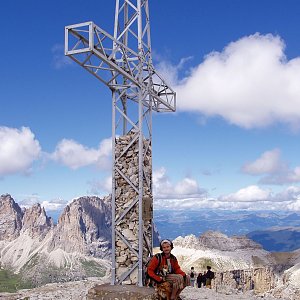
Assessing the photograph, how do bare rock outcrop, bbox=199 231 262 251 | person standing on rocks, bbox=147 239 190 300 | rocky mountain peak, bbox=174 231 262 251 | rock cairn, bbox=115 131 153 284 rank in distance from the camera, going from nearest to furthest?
person standing on rocks, bbox=147 239 190 300 < rock cairn, bbox=115 131 153 284 < rocky mountain peak, bbox=174 231 262 251 < bare rock outcrop, bbox=199 231 262 251

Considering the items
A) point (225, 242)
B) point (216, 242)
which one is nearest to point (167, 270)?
point (216, 242)

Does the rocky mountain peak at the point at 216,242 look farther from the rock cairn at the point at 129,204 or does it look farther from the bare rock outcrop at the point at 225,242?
the rock cairn at the point at 129,204

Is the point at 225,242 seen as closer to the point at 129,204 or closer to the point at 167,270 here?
the point at 129,204

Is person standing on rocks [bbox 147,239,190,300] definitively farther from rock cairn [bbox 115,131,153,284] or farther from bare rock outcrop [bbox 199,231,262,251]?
bare rock outcrop [bbox 199,231,262,251]

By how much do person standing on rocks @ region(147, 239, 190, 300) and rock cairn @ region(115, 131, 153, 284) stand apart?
392 centimetres

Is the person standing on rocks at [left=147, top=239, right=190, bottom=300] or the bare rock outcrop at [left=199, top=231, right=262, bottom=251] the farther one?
the bare rock outcrop at [left=199, top=231, right=262, bottom=251]

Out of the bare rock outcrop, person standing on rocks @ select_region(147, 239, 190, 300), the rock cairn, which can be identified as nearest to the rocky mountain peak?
the bare rock outcrop

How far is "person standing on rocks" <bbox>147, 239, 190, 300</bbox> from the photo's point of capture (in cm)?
1055

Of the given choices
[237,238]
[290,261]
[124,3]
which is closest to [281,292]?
[124,3]

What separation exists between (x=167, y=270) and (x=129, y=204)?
436 centimetres

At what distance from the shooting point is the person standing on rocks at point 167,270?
10555mm

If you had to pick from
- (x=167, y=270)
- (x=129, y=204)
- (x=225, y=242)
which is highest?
(x=129, y=204)

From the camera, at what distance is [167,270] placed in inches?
424

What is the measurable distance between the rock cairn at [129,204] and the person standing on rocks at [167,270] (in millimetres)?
3922
